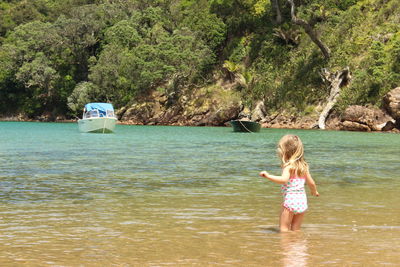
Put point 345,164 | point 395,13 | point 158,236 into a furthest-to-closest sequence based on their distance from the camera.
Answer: point 395,13, point 345,164, point 158,236

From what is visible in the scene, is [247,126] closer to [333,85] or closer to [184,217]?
[333,85]

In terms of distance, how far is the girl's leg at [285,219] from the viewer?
295 inches

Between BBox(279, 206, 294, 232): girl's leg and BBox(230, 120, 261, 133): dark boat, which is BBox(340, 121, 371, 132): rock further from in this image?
BBox(279, 206, 294, 232): girl's leg

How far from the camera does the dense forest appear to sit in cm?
5888

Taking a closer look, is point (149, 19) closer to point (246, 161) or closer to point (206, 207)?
point (246, 161)

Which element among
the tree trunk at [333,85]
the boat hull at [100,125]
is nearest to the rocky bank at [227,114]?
the tree trunk at [333,85]

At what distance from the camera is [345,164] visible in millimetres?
19047

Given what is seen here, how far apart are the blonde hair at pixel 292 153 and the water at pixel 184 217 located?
2.81 ft

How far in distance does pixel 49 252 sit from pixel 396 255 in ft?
12.4

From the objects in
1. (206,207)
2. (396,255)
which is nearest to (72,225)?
(206,207)

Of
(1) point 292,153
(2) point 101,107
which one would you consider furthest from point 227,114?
(1) point 292,153

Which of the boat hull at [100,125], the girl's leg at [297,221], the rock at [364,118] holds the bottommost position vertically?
the boat hull at [100,125]

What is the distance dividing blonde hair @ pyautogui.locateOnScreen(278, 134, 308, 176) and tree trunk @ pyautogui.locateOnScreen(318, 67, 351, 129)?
48.1 metres

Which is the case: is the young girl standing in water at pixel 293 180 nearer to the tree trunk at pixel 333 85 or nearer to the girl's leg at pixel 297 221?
the girl's leg at pixel 297 221
